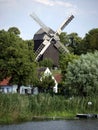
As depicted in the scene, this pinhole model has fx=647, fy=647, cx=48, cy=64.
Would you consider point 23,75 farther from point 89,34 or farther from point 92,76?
point 89,34

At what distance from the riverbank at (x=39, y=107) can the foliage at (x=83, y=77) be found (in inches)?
201

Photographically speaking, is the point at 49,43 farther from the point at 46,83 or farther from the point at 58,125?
the point at 58,125

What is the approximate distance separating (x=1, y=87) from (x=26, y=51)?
14870 millimetres

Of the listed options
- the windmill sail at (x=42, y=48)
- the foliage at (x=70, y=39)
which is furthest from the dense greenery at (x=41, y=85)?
the foliage at (x=70, y=39)

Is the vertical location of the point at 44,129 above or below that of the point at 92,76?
below

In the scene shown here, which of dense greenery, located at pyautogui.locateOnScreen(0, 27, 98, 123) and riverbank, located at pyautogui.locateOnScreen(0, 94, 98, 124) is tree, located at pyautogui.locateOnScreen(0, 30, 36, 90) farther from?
riverbank, located at pyautogui.locateOnScreen(0, 94, 98, 124)

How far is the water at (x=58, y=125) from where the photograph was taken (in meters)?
54.2

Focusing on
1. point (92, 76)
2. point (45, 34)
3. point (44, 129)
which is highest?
point (45, 34)

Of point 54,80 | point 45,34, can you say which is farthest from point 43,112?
point 45,34

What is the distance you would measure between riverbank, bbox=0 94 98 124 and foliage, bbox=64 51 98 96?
5.10m

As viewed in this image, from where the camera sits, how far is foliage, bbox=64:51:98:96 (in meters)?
74.0

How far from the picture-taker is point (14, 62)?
280ft

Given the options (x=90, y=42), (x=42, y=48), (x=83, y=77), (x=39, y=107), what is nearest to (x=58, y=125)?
(x=39, y=107)

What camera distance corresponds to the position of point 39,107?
210 feet
